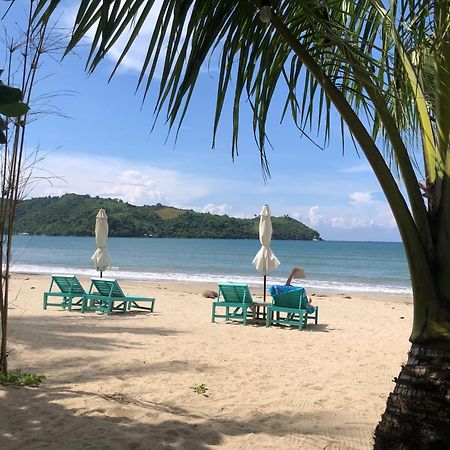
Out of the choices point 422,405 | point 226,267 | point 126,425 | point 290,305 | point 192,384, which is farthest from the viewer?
point 226,267

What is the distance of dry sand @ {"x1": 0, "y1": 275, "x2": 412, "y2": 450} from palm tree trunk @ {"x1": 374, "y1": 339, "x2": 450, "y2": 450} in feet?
4.38

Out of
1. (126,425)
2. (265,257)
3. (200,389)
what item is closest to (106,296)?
(265,257)

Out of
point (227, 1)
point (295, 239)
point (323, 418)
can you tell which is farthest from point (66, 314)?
point (295, 239)

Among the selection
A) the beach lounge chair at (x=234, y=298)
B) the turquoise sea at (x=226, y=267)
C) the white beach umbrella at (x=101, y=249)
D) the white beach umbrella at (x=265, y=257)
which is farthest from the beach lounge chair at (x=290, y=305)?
the white beach umbrella at (x=101, y=249)

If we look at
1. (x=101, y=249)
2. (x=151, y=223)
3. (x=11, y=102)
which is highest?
(x=151, y=223)

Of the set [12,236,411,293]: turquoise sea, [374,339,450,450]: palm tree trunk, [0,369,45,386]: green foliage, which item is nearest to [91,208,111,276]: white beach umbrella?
[12,236,411,293]: turquoise sea

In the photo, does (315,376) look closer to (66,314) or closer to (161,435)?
(161,435)

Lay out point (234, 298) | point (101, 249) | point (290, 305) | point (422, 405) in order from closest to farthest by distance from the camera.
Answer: point (422, 405) < point (290, 305) < point (234, 298) < point (101, 249)

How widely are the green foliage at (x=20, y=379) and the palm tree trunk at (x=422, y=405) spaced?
309 centimetres

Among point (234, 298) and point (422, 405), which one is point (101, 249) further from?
point (422, 405)

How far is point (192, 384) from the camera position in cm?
446

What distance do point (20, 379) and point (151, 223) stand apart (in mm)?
91091

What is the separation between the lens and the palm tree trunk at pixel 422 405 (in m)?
1.72

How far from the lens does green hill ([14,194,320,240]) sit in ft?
246
